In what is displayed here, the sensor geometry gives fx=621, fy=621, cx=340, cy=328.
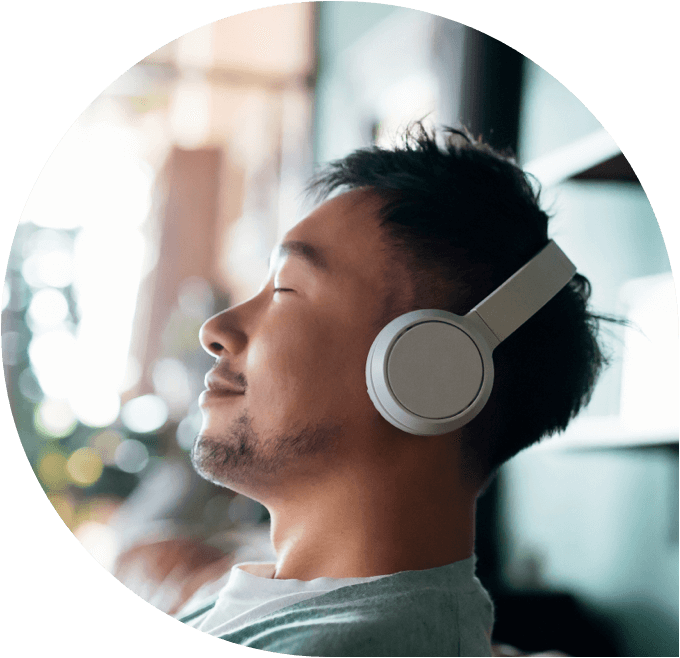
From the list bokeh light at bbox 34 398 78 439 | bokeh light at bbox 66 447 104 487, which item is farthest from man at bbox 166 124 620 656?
bokeh light at bbox 66 447 104 487

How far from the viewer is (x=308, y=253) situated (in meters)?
0.67

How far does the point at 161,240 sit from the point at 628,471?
116 cm

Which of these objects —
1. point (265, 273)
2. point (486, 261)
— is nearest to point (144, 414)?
point (265, 273)

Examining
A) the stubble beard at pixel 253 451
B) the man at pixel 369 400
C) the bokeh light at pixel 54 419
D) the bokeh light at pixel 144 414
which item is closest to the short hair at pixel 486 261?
the man at pixel 369 400

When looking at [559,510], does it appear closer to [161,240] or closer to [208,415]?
[208,415]

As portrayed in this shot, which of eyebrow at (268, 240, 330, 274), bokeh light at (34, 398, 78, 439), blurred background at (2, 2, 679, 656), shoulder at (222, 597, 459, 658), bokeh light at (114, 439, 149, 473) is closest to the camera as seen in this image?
→ shoulder at (222, 597, 459, 658)

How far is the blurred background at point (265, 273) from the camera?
79 centimetres

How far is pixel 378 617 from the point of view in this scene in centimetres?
57

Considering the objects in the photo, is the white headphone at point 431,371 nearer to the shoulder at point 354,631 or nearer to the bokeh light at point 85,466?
the shoulder at point 354,631

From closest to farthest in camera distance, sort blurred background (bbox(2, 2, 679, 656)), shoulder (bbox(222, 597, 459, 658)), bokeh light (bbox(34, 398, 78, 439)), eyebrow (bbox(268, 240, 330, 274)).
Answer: shoulder (bbox(222, 597, 459, 658)), eyebrow (bbox(268, 240, 330, 274)), blurred background (bbox(2, 2, 679, 656)), bokeh light (bbox(34, 398, 78, 439))

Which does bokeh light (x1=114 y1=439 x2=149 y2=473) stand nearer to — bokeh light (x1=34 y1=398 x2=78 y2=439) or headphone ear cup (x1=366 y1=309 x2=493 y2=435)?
bokeh light (x1=34 y1=398 x2=78 y2=439)

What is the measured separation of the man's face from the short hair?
1.3 inches

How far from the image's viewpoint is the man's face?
2.08 ft

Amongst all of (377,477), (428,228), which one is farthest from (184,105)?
(377,477)
